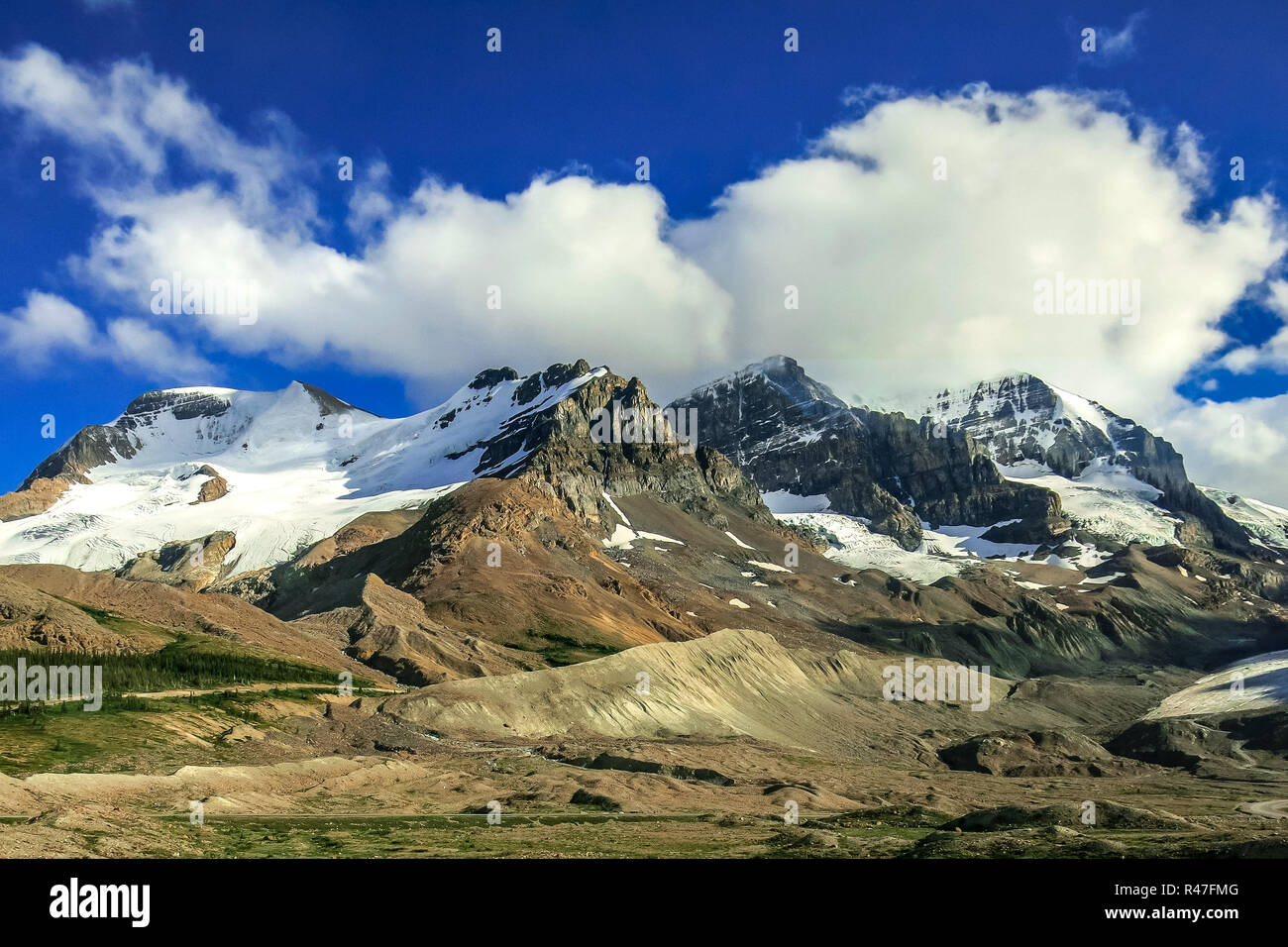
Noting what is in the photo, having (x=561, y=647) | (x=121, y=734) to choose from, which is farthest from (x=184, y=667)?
(x=561, y=647)

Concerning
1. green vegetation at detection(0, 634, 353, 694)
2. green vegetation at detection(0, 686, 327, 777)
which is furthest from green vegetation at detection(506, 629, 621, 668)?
green vegetation at detection(0, 686, 327, 777)

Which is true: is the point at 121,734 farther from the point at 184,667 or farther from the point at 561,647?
the point at 561,647

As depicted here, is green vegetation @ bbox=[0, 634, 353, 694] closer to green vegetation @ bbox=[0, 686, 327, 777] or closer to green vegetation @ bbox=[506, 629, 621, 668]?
green vegetation @ bbox=[0, 686, 327, 777]

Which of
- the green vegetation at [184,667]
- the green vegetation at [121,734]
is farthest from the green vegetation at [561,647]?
the green vegetation at [121,734]

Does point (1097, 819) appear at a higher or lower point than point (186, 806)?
lower

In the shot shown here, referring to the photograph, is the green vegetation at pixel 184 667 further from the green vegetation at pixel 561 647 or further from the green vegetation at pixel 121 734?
the green vegetation at pixel 561 647

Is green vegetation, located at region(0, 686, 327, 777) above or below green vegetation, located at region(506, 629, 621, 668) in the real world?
below
